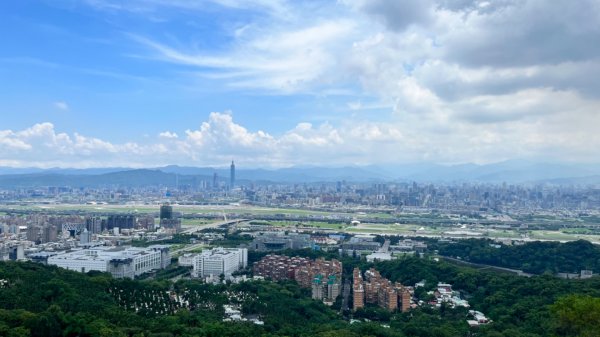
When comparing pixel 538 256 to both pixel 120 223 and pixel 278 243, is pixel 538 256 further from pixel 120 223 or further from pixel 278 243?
pixel 120 223

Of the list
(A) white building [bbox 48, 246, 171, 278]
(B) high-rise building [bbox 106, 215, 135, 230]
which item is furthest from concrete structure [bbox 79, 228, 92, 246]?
(A) white building [bbox 48, 246, 171, 278]

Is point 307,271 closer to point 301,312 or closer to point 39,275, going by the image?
point 301,312

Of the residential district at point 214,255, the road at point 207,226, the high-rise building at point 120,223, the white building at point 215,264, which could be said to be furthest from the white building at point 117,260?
the high-rise building at point 120,223

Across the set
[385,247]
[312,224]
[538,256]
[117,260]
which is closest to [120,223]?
[312,224]

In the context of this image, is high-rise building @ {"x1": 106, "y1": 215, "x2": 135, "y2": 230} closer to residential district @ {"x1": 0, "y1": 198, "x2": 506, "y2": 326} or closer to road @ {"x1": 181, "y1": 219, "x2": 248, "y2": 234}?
residential district @ {"x1": 0, "y1": 198, "x2": 506, "y2": 326}

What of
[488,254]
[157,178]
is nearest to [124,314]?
[488,254]
